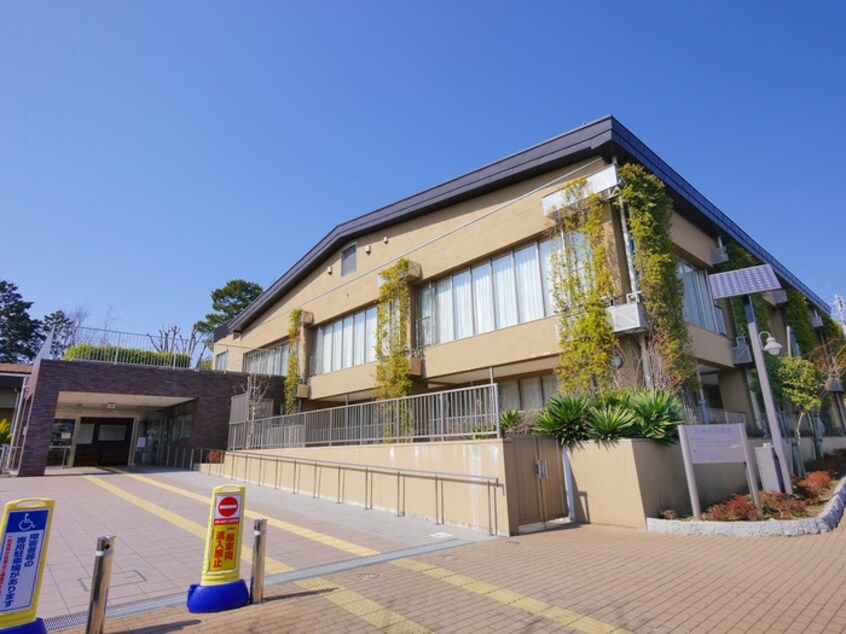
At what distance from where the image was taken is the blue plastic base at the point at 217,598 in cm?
443

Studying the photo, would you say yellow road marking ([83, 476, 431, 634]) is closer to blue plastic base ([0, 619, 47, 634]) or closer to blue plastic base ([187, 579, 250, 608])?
blue plastic base ([187, 579, 250, 608])

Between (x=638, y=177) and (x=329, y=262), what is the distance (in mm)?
14667

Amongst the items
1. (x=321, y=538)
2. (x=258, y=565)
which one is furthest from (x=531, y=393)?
(x=258, y=565)

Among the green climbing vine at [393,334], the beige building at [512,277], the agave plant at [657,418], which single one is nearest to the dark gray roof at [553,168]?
the beige building at [512,277]

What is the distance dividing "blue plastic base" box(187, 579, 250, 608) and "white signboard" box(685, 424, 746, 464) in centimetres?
743

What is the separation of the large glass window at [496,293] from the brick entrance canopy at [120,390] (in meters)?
10.8

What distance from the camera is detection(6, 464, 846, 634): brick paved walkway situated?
13.5 ft

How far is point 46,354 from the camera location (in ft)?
61.0

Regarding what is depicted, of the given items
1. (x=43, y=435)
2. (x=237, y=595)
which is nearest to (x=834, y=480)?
(x=237, y=595)

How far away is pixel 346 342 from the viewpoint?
20703 millimetres

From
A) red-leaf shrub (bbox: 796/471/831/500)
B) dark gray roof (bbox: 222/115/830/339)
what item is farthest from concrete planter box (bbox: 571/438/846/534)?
dark gray roof (bbox: 222/115/830/339)

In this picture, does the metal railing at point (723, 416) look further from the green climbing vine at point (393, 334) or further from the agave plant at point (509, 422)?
the green climbing vine at point (393, 334)

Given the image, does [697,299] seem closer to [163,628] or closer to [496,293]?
[496,293]

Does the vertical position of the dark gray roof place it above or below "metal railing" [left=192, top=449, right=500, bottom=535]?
above
